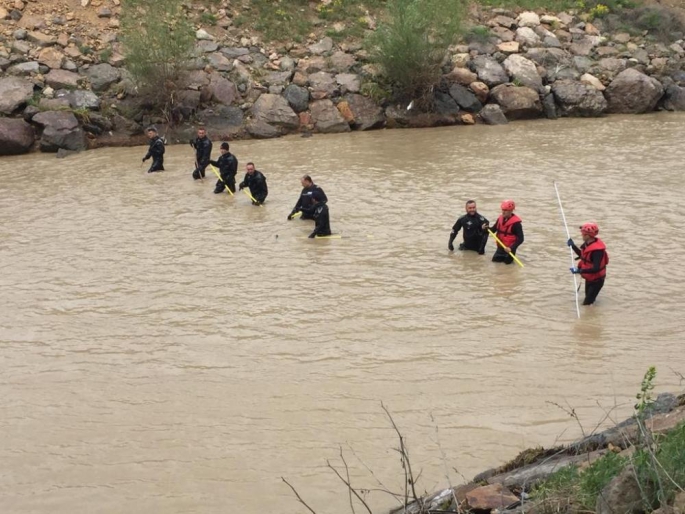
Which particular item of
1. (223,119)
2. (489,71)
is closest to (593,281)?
(223,119)

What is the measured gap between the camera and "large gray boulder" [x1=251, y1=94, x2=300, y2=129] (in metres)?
28.2

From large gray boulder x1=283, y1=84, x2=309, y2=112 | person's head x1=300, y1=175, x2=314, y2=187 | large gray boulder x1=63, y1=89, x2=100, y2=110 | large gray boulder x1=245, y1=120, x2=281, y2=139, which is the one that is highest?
large gray boulder x1=283, y1=84, x2=309, y2=112

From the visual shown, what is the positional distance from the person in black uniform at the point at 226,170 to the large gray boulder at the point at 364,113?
10042 mm

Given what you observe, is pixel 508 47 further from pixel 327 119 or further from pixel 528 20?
pixel 327 119

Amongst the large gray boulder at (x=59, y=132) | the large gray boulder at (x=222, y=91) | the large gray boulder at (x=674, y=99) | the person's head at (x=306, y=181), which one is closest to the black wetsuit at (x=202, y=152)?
the person's head at (x=306, y=181)

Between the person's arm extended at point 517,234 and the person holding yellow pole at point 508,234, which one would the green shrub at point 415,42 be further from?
the person's arm extended at point 517,234

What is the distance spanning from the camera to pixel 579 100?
30.5m

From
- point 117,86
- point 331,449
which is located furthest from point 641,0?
point 331,449

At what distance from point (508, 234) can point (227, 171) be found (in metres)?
8.07

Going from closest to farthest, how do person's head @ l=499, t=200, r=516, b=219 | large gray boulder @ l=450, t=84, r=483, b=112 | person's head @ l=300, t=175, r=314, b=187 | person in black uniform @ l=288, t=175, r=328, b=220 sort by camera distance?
person's head @ l=499, t=200, r=516, b=219 < person's head @ l=300, t=175, r=314, b=187 < person in black uniform @ l=288, t=175, r=328, b=220 < large gray boulder @ l=450, t=84, r=483, b=112

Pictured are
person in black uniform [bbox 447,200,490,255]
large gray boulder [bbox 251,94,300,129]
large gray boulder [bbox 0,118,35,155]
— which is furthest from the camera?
large gray boulder [bbox 251,94,300,129]

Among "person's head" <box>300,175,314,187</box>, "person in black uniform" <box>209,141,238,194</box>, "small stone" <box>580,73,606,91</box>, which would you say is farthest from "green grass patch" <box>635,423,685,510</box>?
"small stone" <box>580,73,606,91</box>

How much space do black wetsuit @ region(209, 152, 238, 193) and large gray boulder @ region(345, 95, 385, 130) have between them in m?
10.0

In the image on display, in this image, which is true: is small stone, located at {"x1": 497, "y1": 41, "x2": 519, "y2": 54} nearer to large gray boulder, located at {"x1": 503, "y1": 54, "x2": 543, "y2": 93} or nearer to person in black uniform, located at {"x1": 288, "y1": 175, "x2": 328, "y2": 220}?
large gray boulder, located at {"x1": 503, "y1": 54, "x2": 543, "y2": 93}
